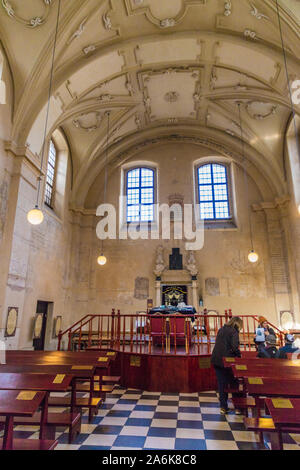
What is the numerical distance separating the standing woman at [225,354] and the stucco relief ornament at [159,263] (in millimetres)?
7340

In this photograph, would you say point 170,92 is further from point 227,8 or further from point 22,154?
point 22,154

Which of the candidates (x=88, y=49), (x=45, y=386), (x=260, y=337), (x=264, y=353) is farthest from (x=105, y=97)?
(x=45, y=386)

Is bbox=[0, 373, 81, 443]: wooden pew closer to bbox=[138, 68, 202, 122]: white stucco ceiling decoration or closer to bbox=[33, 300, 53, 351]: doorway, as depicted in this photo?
bbox=[33, 300, 53, 351]: doorway

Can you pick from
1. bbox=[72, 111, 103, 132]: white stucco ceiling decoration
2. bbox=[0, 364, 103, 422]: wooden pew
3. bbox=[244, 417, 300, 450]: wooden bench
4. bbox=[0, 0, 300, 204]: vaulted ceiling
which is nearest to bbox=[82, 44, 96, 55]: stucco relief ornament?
bbox=[0, 0, 300, 204]: vaulted ceiling

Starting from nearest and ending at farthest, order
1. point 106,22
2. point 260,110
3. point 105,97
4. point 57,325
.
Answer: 1. point 106,22
2. point 105,97
3. point 57,325
4. point 260,110

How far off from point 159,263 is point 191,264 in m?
1.31

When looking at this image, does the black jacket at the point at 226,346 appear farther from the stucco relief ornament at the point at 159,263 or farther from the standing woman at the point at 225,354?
the stucco relief ornament at the point at 159,263

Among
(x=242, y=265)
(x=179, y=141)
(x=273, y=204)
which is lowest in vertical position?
(x=242, y=265)

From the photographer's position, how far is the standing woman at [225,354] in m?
4.46

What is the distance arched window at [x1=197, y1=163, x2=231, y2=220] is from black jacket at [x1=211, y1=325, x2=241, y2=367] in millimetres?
8653

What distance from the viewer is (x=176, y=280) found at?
11922 mm

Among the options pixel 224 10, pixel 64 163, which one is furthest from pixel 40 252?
pixel 224 10

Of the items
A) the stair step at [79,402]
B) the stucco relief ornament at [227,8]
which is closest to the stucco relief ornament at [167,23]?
the stucco relief ornament at [227,8]

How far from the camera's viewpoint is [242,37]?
7754mm
